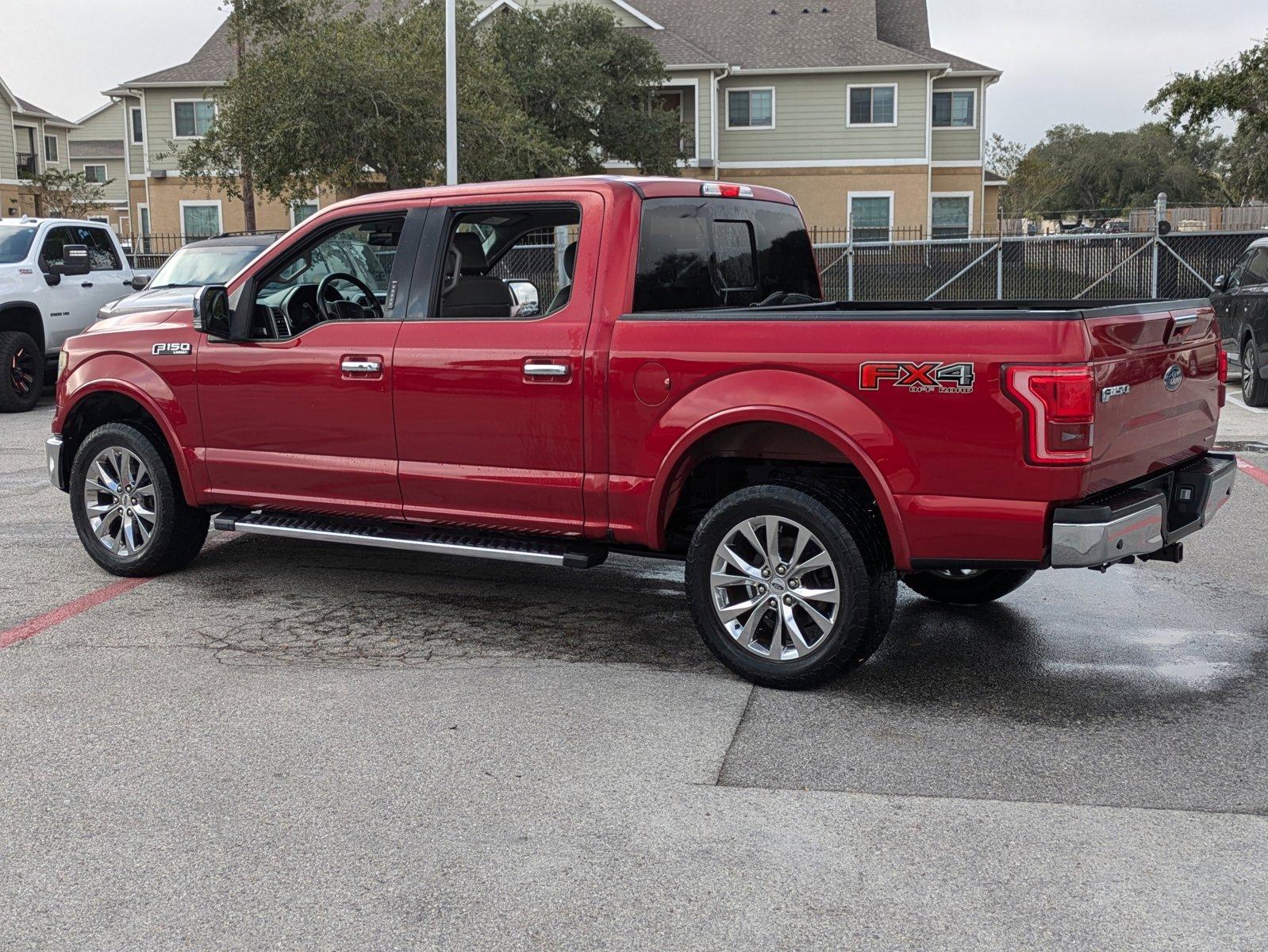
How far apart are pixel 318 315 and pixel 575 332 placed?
182 cm

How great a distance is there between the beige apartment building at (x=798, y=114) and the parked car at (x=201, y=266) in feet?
77.2

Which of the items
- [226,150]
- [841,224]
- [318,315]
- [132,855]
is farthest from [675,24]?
[132,855]

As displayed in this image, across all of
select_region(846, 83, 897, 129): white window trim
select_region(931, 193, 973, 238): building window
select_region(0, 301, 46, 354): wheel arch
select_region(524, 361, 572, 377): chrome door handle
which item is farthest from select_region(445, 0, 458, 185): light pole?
select_region(931, 193, 973, 238): building window

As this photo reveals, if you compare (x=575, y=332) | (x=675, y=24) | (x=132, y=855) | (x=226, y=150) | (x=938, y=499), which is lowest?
(x=132, y=855)

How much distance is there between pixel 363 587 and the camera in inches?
279

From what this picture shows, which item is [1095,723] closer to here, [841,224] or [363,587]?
[363,587]

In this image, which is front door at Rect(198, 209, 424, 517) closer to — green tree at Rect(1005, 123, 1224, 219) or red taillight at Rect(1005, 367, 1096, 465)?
red taillight at Rect(1005, 367, 1096, 465)

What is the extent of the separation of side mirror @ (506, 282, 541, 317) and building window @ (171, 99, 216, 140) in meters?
36.7

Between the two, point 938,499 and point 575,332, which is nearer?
point 938,499

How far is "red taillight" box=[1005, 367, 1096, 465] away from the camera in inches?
182

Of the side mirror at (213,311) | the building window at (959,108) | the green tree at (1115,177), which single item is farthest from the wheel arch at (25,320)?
the green tree at (1115,177)

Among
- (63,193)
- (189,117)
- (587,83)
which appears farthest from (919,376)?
(63,193)

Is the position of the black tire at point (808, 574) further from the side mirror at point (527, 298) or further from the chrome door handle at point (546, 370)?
the side mirror at point (527, 298)

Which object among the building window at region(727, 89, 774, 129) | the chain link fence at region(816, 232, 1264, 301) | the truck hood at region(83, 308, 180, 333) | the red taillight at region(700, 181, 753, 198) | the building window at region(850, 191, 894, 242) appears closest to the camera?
the red taillight at region(700, 181, 753, 198)
